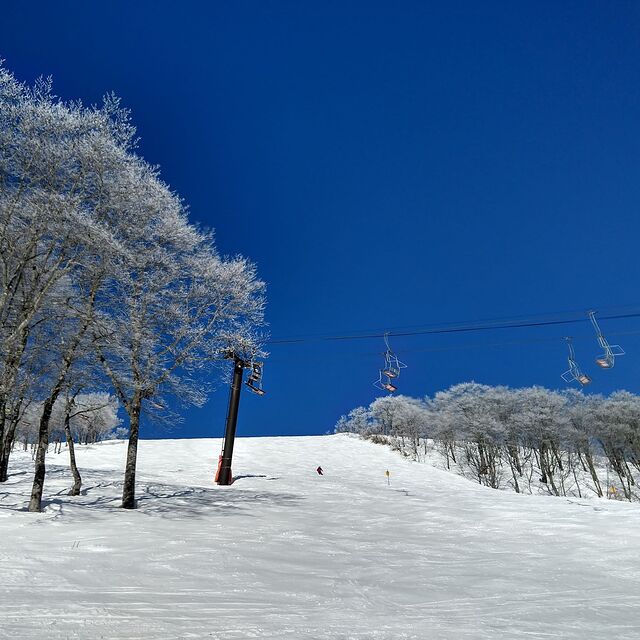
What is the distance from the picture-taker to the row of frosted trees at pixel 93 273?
10.9 m

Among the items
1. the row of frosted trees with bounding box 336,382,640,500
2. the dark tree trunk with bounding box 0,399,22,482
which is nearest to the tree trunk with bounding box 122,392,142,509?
the dark tree trunk with bounding box 0,399,22,482

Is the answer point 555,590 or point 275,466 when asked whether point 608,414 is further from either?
point 555,590

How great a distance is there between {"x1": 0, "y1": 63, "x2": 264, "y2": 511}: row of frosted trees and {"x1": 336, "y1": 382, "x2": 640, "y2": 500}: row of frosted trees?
3806 centimetres

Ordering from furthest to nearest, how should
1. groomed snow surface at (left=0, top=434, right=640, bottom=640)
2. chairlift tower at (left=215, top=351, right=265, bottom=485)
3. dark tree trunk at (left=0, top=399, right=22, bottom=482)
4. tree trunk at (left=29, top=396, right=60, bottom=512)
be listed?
chairlift tower at (left=215, top=351, right=265, bottom=485) < dark tree trunk at (left=0, top=399, right=22, bottom=482) < tree trunk at (left=29, top=396, right=60, bottom=512) < groomed snow surface at (left=0, top=434, right=640, bottom=640)

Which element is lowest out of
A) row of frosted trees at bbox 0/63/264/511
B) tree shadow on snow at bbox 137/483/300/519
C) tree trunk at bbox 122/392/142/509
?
tree shadow on snow at bbox 137/483/300/519

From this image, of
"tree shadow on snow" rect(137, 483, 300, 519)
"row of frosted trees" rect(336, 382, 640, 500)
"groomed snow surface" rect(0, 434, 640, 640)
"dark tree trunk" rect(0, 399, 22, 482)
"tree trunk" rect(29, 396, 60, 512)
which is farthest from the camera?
"row of frosted trees" rect(336, 382, 640, 500)

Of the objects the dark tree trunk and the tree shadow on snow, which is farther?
the dark tree trunk

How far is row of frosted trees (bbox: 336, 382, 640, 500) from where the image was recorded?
44.8 meters

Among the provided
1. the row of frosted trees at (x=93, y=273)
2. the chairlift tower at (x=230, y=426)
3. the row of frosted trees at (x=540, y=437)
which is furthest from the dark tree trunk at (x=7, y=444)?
the row of frosted trees at (x=540, y=437)

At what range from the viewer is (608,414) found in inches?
1849

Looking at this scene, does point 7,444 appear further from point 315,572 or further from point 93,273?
point 315,572

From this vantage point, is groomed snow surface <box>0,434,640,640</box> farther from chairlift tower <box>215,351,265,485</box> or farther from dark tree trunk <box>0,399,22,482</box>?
chairlift tower <box>215,351,265,485</box>

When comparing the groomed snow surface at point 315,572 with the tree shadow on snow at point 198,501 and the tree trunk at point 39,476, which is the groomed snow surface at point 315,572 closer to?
the tree shadow on snow at point 198,501

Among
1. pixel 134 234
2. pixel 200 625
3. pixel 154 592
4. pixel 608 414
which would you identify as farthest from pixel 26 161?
pixel 608 414
